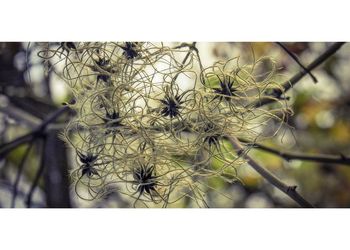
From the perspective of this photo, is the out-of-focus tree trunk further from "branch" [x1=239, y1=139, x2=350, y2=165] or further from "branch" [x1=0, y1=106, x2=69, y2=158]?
"branch" [x1=239, y1=139, x2=350, y2=165]

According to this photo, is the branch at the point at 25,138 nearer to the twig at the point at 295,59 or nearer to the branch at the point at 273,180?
the branch at the point at 273,180

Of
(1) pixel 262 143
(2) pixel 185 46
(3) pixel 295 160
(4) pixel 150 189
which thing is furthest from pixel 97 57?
(3) pixel 295 160

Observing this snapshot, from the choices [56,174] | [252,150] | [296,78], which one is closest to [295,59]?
[296,78]

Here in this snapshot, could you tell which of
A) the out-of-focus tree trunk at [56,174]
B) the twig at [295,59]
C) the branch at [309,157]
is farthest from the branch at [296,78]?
the out-of-focus tree trunk at [56,174]

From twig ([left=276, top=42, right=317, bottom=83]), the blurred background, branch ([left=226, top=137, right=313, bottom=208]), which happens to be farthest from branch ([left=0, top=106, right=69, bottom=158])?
twig ([left=276, top=42, right=317, bottom=83])

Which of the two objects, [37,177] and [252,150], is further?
[37,177]

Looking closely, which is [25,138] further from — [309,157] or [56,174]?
[309,157]
